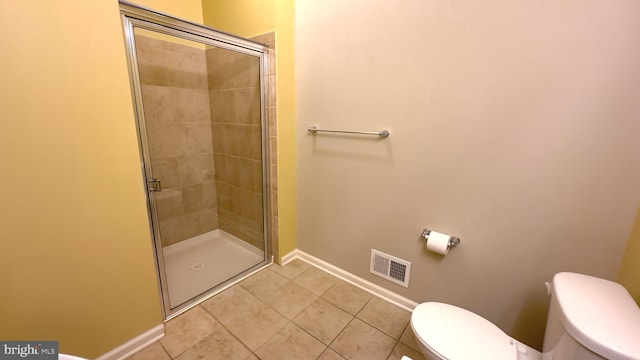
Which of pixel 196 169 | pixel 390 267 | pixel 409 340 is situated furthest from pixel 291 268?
pixel 196 169

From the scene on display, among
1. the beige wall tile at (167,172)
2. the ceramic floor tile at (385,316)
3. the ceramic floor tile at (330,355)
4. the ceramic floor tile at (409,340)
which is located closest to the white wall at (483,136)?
the ceramic floor tile at (385,316)

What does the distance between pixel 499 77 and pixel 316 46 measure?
1122 mm

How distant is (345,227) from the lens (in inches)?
73.2

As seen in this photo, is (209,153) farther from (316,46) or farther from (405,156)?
(405,156)

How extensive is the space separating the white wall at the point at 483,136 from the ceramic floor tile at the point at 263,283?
627 mm

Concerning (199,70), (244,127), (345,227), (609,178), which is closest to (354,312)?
(345,227)

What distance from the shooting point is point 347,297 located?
1768mm

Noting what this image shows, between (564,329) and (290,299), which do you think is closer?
(564,329)

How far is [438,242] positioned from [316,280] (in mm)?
985

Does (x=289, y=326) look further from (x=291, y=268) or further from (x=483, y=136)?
(x=483, y=136)

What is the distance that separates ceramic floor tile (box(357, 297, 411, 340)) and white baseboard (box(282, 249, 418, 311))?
4 centimetres

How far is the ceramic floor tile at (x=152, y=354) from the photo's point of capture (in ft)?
4.29

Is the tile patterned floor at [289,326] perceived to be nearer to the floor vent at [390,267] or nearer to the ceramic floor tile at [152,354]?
the ceramic floor tile at [152,354]

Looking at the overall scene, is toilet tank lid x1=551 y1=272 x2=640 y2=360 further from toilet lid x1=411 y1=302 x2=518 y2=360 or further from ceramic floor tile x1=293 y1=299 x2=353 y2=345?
ceramic floor tile x1=293 y1=299 x2=353 y2=345
